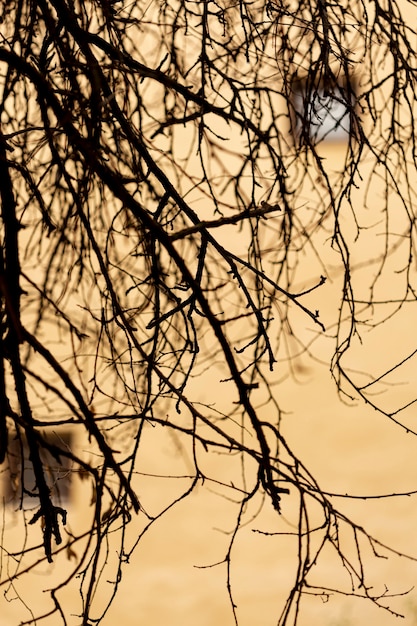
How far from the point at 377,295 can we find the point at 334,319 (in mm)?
234

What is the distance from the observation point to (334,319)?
199 inches

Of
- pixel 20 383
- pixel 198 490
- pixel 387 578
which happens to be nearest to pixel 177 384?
pixel 198 490

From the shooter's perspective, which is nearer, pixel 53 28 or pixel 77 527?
pixel 53 28

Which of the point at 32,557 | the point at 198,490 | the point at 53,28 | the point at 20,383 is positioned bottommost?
the point at 20,383

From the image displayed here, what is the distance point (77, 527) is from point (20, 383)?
293 centimetres

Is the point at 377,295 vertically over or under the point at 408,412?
over

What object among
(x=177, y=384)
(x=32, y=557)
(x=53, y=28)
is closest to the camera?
(x=53, y=28)

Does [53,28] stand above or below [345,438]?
below

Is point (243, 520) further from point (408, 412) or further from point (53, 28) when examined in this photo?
point (53, 28)

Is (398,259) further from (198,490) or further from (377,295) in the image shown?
(198,490)

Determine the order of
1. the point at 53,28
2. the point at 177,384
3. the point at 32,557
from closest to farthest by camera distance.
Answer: the point at 53,28
the point at 177,384
the point at 32,557

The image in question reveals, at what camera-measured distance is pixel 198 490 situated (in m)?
4.97

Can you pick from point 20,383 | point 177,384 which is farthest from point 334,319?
point 20,383

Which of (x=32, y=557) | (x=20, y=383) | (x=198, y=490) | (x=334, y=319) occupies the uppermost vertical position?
(x=334, y=319)
